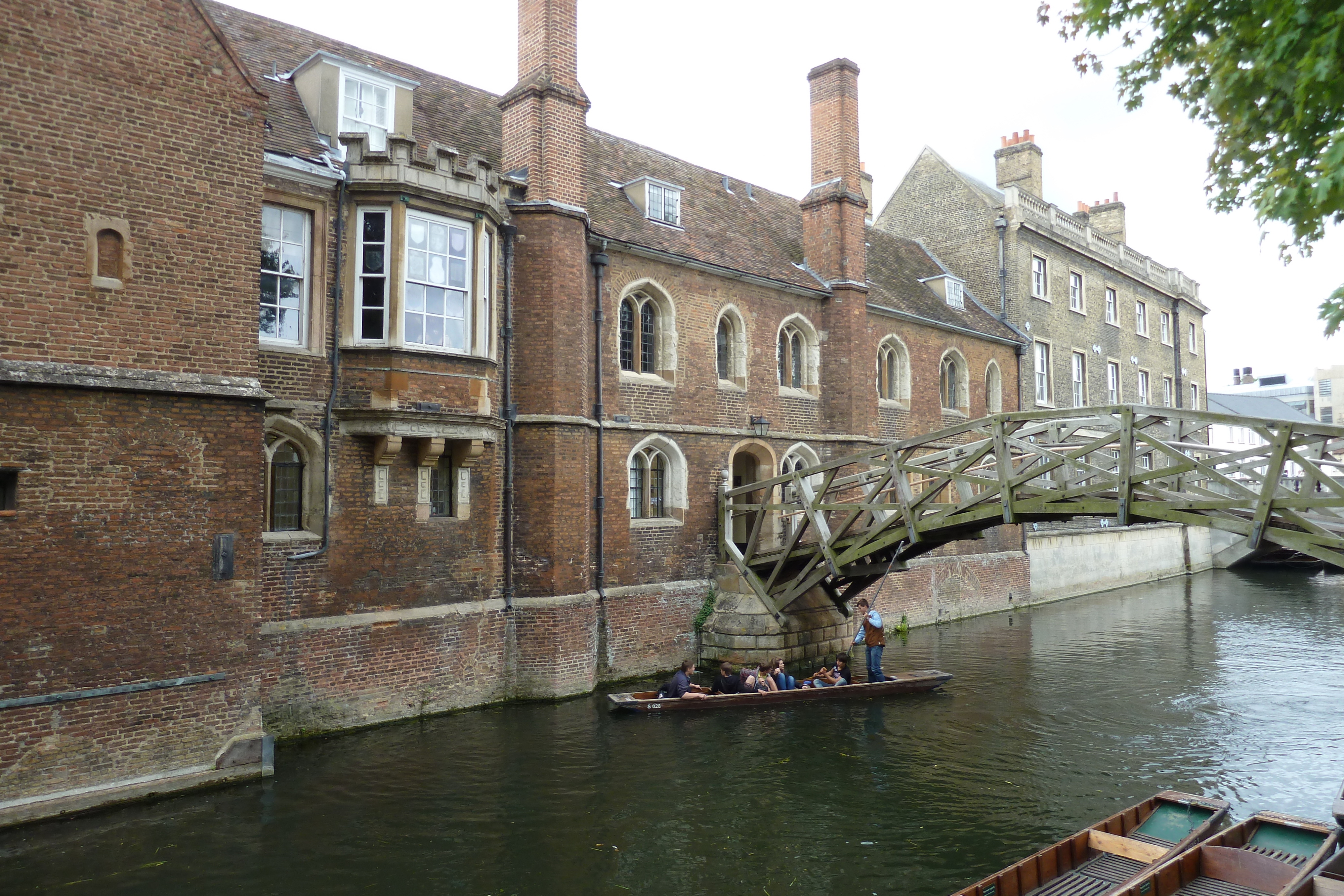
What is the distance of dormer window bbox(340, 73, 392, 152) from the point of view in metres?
14.0

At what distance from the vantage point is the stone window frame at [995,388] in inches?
1043

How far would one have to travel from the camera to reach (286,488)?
12.7 m

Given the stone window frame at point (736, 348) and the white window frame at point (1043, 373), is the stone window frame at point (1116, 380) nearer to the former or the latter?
Answer: the white window frame at point (1043, 373)

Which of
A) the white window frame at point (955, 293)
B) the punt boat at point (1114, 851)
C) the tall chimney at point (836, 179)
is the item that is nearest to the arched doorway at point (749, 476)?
the tall chimney at point (836, 179)

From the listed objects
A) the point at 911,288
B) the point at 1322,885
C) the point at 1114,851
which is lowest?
the point at 1114,851

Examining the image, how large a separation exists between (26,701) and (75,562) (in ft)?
4.75

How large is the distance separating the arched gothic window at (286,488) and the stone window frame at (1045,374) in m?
23.2

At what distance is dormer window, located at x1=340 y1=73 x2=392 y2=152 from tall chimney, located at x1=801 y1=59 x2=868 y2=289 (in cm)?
1056

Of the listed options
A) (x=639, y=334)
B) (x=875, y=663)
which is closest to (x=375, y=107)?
(x=639, y=334)

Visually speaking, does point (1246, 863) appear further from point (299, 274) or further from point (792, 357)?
point (792, 357)

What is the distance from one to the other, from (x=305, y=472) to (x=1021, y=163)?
92.4 feet

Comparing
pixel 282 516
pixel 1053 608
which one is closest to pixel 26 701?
pixel 282 516

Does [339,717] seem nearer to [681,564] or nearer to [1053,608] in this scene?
[681,564]

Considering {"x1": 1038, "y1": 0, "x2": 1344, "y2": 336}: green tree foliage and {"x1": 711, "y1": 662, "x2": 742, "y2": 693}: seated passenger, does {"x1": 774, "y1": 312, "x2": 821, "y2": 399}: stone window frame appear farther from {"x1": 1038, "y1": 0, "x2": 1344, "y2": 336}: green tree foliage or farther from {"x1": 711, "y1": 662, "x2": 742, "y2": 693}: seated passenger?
{"x1": 1038, "y1": 0, "x2": 1344, "y2": 336}: green tree foliage
